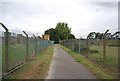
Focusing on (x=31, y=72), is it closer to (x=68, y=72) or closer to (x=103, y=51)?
(x=68, y=72)

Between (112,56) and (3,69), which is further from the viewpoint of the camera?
(112,56)

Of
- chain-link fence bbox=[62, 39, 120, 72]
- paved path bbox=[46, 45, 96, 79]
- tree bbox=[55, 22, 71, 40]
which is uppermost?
tree bbox=[55, 22, 71, 40]

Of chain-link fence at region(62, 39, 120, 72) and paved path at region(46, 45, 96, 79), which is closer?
paved path at region(46, 45, 96, 79)

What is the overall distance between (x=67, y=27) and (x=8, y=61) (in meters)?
78.6

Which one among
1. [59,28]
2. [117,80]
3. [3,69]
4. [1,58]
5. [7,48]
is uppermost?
[59,28]

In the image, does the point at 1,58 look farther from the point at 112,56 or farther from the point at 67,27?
the point at 67,27

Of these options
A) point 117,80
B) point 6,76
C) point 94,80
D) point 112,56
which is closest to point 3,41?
point 6,76

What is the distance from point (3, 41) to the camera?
5.18 meters

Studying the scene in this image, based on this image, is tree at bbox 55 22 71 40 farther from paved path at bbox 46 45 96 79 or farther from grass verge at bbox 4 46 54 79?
grass verge at bbox 4 46 54 79

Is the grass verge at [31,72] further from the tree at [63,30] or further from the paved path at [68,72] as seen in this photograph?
the tree at [63,30]

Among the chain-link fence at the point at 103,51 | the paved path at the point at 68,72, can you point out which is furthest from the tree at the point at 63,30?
the paved path at the point at 68,72

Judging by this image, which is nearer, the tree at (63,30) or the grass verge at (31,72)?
the grass verge at (31,72)

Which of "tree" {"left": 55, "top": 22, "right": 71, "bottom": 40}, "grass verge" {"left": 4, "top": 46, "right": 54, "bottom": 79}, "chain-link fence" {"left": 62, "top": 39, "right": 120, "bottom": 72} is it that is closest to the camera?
"grass verge" {"left": 4, "top": 46, "right": 54, "bottom": 79}

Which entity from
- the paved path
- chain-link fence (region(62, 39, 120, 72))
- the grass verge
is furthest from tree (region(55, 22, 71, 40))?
the grass verge
